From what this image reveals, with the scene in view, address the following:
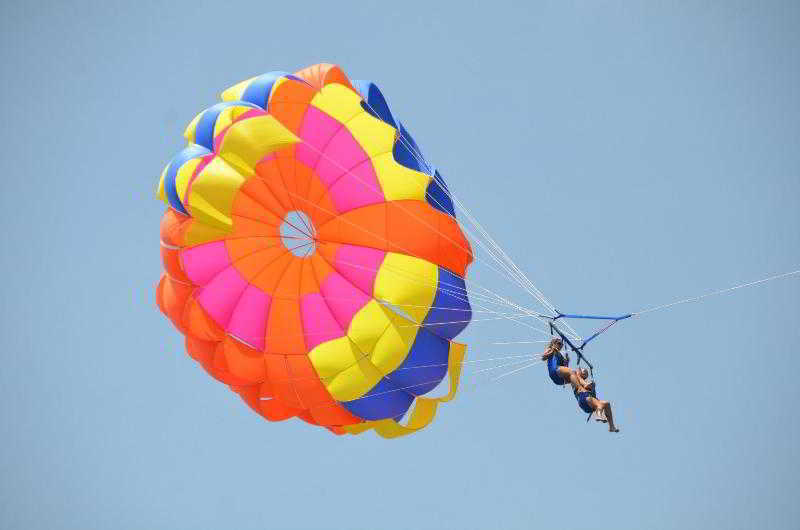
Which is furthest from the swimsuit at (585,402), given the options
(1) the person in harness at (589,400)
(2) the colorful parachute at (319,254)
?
(2) the colorful parachute at (319,254)

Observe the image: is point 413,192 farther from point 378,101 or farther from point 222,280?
point 222,280

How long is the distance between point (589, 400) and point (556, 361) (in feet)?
2.34

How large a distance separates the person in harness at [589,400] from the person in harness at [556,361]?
179 mm

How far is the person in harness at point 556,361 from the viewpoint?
13.8m

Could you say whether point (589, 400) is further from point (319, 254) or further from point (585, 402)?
point (319, 254)

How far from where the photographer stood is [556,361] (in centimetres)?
1389

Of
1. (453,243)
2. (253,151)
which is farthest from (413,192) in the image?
(253,151)

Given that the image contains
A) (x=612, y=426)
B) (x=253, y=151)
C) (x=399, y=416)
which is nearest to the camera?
(x=612, y=426)

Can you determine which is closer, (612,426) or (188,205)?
(612,426)

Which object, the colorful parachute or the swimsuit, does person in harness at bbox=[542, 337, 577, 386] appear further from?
the colorful parachute

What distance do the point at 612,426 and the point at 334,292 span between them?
3826 mm

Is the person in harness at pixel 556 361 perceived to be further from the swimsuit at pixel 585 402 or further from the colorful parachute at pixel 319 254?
the colorful parachute at pixel 319 254

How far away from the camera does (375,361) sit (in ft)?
48.9

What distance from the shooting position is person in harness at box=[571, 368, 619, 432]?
43.2 ft
